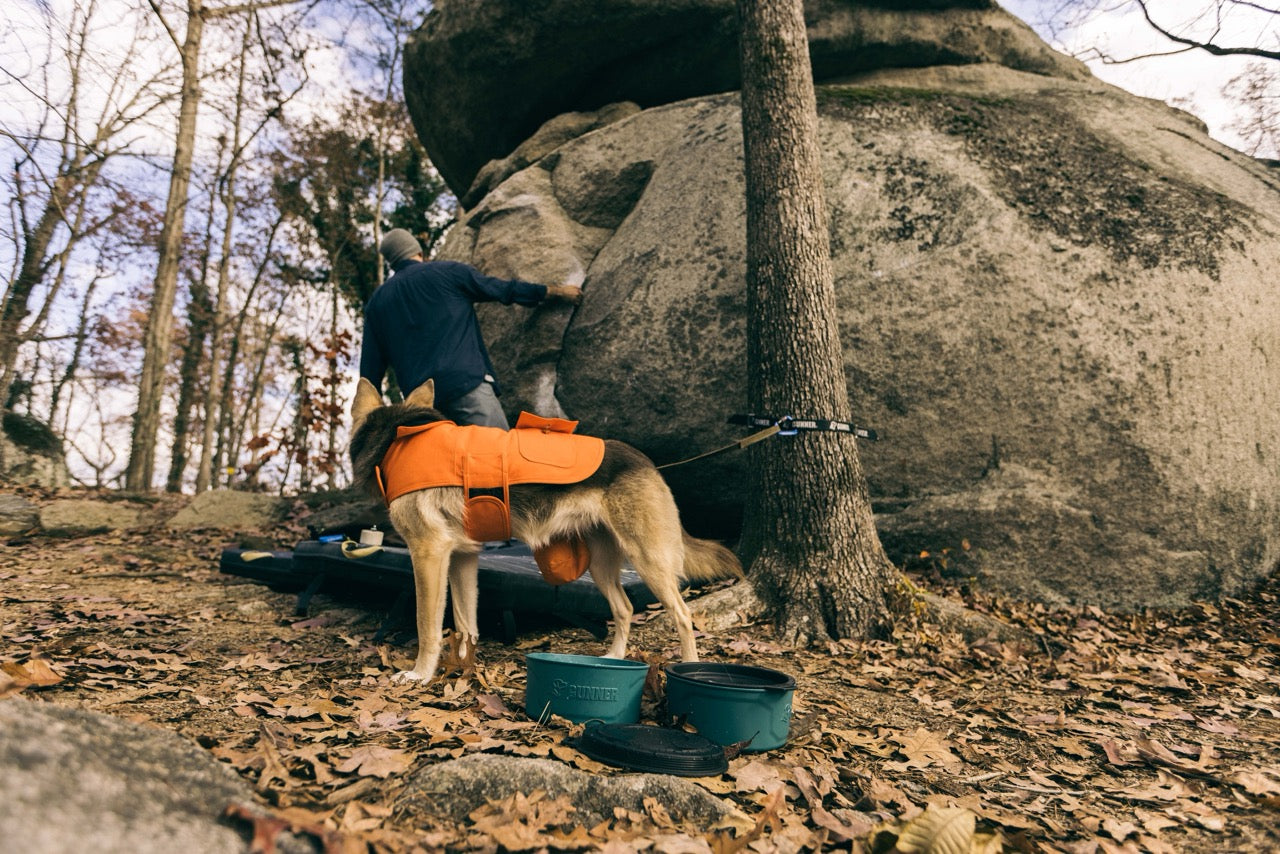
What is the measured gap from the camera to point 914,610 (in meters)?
5.65

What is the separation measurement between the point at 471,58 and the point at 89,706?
33.2ft

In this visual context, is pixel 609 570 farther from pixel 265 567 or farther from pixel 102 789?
pixel 102 789

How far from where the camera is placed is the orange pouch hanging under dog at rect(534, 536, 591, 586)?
4824 millimetres

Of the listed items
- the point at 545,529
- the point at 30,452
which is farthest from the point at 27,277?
the point at 545,529

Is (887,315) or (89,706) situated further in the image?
(887,315)

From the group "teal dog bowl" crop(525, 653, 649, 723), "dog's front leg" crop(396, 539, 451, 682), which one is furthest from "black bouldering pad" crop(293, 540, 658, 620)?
"teal dog bowl" crop(525, 653, 649, 723)

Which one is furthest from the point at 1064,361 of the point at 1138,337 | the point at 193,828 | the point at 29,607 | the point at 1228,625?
the point at 29,607

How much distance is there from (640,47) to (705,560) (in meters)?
8.33

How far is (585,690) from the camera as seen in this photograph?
11.5 ft

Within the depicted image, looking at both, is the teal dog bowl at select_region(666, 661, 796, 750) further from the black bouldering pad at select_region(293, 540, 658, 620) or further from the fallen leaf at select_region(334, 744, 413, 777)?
the black bouldering pad at select_region(293, 540, 658, 620)

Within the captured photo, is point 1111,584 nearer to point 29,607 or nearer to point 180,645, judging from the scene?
point 180,645

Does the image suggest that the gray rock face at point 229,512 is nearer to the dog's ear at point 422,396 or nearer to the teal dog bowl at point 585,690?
the dog's ear at point 422,396

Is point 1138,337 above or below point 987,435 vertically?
above

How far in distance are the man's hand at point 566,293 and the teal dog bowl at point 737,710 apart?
213 inches
